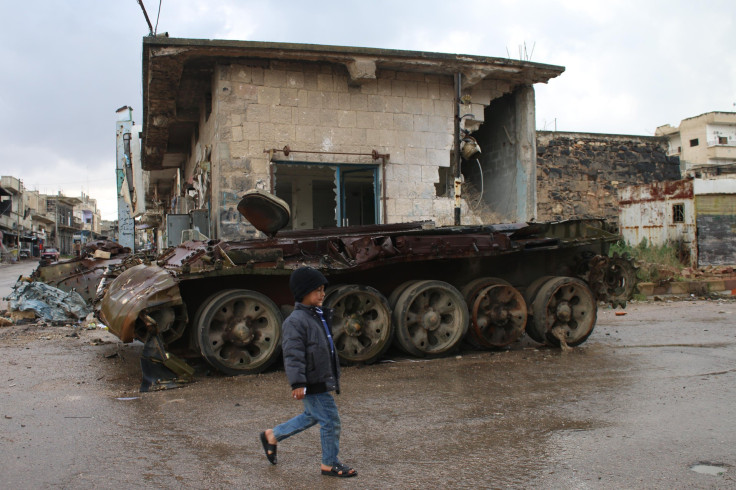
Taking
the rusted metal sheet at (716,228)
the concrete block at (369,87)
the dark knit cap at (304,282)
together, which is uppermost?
the concrete block at (369,87)

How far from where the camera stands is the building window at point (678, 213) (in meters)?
15.7

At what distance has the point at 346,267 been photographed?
7.07 meters

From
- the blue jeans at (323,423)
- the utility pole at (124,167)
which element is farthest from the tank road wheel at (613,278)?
the utility pole at (124,167)

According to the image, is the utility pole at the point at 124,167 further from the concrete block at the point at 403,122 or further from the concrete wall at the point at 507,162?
the concrete wall at the point at 507,162

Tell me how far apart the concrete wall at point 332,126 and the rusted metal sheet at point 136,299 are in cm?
402

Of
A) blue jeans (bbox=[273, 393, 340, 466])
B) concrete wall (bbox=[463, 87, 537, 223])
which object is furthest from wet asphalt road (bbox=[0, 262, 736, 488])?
concrete wall (bbox=[463, 87, 537, 223])

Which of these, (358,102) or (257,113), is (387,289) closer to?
(257,113)

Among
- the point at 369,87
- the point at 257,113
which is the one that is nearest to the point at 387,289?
the point at 257,113

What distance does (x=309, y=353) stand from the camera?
12.3 ft

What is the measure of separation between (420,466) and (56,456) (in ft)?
7.40

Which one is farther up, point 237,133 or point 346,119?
point 346,119

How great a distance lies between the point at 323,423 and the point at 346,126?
828 centimetres

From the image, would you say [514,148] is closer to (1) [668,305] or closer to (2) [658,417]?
(1) [668,305]

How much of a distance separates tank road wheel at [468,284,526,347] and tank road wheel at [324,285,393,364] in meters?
1.20
